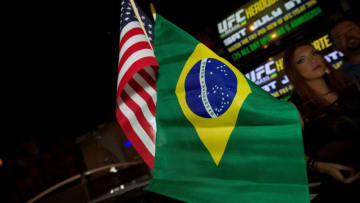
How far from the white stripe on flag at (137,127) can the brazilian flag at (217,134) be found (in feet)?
0.87

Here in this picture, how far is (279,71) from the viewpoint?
123 inches

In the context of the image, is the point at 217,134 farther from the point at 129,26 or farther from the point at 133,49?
the point at 129,26

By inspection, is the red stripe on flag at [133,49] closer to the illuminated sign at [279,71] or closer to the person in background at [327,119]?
the person in background at [327,119]

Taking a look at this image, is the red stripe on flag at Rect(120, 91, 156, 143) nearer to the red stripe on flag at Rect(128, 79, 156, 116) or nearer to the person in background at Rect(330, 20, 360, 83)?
the red stripe on flag at Rect(128, 79, 156, 116)

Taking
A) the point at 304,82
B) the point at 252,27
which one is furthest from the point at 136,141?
the point at 252,27

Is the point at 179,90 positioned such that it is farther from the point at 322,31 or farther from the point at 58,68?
the point at 58,68

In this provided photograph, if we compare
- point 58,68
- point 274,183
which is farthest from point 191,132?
point 58,68

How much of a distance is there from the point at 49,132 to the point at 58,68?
3.21 metres

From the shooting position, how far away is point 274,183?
1.20 metres

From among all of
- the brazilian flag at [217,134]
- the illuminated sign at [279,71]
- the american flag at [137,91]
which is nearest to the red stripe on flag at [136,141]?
the american flag at [137,91]

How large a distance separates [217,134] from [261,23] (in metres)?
2.46

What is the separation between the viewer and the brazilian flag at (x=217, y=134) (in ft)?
3.87

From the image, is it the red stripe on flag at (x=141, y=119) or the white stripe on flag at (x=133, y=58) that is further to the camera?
the red stripe on flag at (x=141, y=119)

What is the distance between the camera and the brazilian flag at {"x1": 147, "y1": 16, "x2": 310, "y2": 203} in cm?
118
